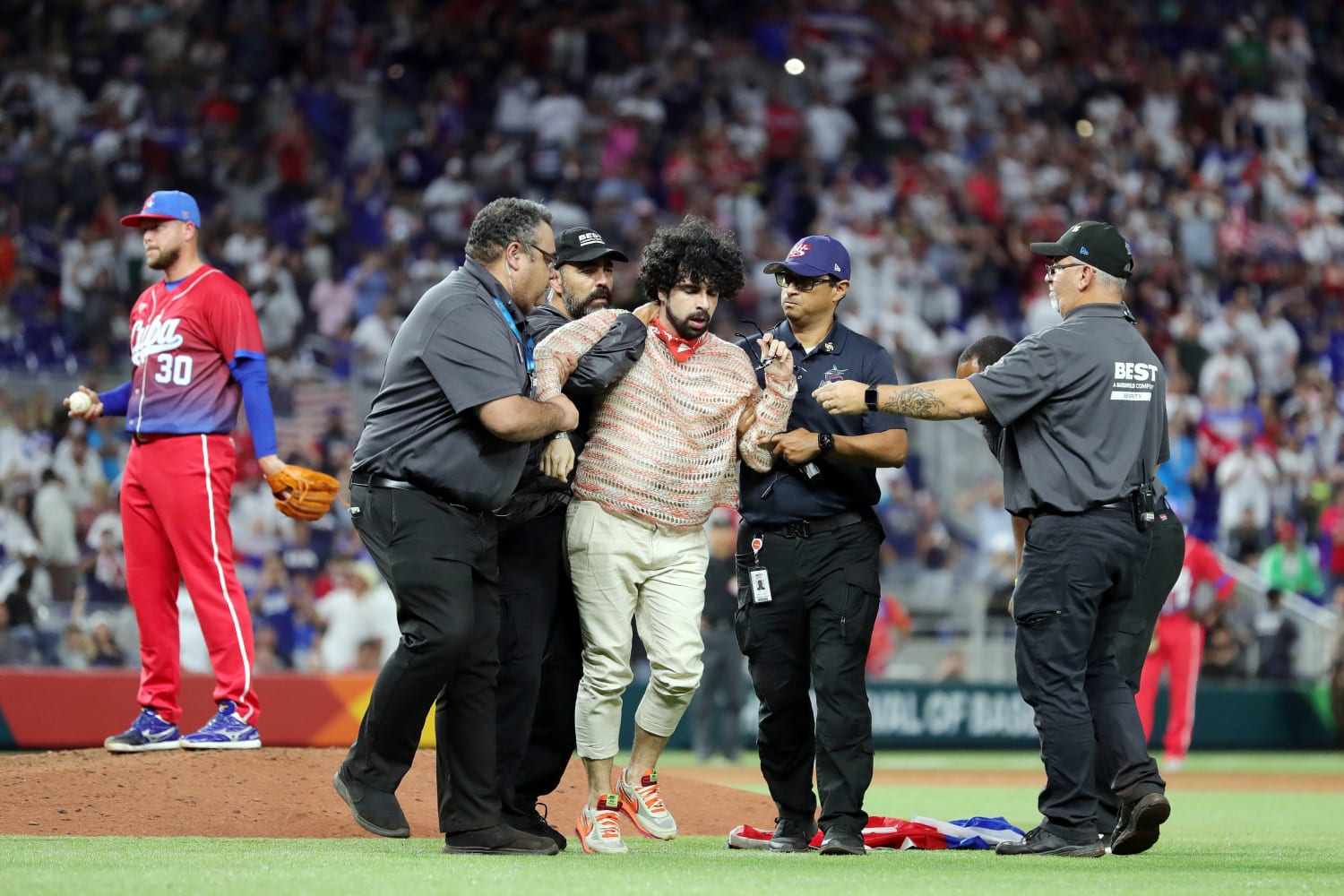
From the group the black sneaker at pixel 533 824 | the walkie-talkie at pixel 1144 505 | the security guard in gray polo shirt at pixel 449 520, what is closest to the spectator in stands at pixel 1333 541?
the walkie-talkie at pixel 1144 505

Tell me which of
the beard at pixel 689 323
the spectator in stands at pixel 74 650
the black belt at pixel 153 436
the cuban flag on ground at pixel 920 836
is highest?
the beard at pixel 689 323

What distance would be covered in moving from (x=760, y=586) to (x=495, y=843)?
169 cm

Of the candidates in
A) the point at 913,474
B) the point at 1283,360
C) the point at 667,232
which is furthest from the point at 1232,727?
the point at 667,232

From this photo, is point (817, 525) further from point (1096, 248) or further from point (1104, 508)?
point (1096, 248)

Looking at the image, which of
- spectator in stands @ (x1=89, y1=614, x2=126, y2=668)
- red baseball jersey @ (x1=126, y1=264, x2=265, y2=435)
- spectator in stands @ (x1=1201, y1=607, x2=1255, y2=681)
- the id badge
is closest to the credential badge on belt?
the id badge

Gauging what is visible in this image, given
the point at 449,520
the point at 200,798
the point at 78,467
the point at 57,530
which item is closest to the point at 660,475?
the point at 449,520

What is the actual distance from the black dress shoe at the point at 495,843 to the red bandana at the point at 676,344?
2.13 m

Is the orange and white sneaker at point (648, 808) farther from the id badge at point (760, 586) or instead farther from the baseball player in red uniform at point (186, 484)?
the baseball player in red uniform at point (186, 484)

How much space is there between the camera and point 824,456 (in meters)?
7.39

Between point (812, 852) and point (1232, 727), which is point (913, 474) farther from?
point (812, 852)

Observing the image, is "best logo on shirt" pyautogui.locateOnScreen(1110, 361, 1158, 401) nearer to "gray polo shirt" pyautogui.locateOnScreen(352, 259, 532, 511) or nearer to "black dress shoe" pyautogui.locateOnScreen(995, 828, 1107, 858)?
"black dress shoe" pyautogui.locateOnScreen(995, 828, 1107, 858)

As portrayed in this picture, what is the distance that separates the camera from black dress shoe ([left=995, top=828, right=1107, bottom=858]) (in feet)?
23.1

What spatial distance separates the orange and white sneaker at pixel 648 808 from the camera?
7648 mm

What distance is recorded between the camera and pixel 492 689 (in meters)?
6.68
